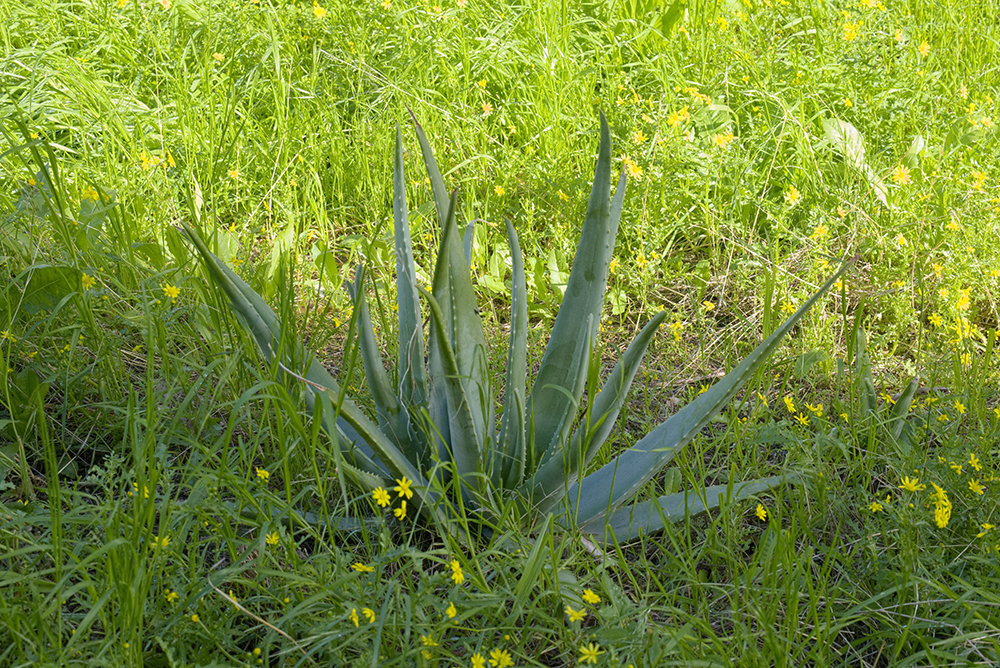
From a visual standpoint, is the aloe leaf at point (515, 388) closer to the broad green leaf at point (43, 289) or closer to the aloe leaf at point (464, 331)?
the aloe leaf at point (464, 331)

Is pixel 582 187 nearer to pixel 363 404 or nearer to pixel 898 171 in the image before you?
pixel 898 171

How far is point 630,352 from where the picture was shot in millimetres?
1631

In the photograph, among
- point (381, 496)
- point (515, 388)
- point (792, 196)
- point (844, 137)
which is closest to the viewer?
Result: point (381, 496)

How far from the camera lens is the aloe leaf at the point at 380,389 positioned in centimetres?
179

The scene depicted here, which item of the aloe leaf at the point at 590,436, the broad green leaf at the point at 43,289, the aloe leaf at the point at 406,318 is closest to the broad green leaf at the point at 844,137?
the aloe leaf at the point at 590,436

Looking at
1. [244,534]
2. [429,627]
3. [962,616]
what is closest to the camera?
[429,627]

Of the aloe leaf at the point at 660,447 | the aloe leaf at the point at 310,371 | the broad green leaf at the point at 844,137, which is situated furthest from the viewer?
the broad green leaf at the point at 844,137

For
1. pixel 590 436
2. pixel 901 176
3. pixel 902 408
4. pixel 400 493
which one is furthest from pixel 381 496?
pixel 901 176

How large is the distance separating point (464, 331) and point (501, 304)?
1.03 m

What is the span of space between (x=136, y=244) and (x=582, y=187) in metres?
1.44

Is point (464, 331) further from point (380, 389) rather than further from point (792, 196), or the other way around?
point (792, 196)

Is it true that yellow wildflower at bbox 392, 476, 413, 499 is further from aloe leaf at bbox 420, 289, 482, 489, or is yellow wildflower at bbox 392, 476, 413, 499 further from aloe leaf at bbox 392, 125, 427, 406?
aloe leaf at bbox 392, 125, 427, 406

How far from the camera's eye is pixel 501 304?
2.78 metres

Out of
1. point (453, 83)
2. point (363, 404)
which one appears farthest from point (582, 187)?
point (363, 404)
